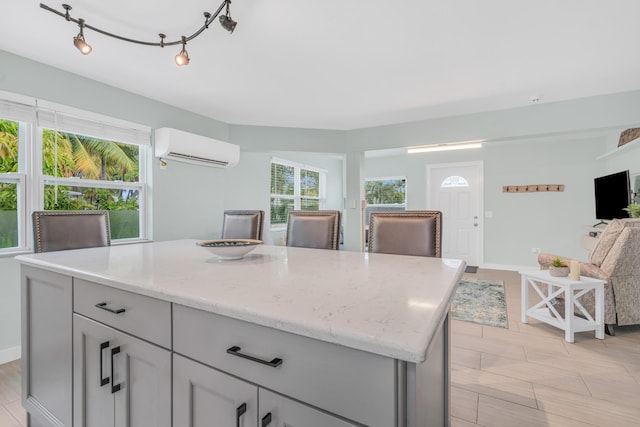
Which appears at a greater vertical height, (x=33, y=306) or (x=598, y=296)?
(x=33, y=306)

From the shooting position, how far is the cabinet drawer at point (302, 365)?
58 cm

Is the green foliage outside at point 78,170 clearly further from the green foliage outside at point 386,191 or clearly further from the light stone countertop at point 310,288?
the green foliage outside at point 386,191

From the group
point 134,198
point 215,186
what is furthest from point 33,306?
point 215,186

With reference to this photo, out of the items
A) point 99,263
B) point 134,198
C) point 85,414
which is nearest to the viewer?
point 85,414

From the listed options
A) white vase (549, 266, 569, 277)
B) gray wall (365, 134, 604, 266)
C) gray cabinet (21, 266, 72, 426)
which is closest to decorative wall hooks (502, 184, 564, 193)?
gray wall (365, 134, 604, 266)

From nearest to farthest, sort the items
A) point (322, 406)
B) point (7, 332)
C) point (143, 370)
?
point (322, 406) → point (143, 370) → point (7, 332)

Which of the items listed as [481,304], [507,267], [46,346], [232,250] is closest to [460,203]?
[507,267]

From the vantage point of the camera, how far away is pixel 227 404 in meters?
0.78

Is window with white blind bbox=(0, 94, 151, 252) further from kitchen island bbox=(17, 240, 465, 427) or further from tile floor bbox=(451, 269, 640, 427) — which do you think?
tile floor bbox=(451, 269, 640, 427)

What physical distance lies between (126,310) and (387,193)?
6.10 m

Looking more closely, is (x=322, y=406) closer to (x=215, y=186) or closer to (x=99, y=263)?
(x=99, y=263)

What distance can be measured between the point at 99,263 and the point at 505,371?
2456mm

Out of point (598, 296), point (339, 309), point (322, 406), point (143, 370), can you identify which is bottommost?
point (598, 296)

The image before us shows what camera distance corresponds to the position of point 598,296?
2475 millimetres
